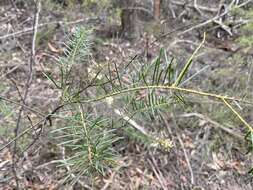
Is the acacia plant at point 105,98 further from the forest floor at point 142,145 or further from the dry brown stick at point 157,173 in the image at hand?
the dry brown stick at point 157,173

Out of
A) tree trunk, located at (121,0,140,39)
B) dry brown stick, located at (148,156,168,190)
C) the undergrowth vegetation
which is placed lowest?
dry brown stick, located at (148,156,168,190)

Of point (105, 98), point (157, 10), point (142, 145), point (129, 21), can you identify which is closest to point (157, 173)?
point (142, 145)

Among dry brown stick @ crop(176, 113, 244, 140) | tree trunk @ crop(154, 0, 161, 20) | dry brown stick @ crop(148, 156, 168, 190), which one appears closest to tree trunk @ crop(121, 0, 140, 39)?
tree trunk @ crop(154, 0, 161, 20)

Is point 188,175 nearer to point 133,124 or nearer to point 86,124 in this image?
point 133,124

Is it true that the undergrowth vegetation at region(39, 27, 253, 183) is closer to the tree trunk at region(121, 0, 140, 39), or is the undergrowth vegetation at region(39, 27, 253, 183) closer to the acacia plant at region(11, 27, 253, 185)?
the acacia plant at region(11, 27, 253, 185)

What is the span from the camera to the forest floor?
2219 mm

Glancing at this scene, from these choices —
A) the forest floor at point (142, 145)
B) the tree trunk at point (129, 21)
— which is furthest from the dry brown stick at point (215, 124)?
the tree trunk at point (129, 21)

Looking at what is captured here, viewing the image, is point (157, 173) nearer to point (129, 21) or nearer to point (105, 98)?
point (105, 98)

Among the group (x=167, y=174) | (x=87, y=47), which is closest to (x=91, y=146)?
(x=87, y=47)

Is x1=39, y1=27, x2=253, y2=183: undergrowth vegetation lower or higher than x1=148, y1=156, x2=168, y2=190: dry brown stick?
higher

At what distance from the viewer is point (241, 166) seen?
254 centimetres

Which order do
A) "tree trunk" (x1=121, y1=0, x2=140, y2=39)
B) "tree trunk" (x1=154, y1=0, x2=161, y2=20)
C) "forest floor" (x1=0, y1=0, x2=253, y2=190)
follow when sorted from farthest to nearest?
"tree trunk" (x1=154, y1=0, x2=161, y2=20)
"tree trunk" (x1=121, y1=0, x2=140, y2=39)
"forest floor" (x1=0, y1=0, x2=253, y2=190)

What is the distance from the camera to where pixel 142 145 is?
2.47m

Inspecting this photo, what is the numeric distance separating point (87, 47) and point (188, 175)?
163 cm
